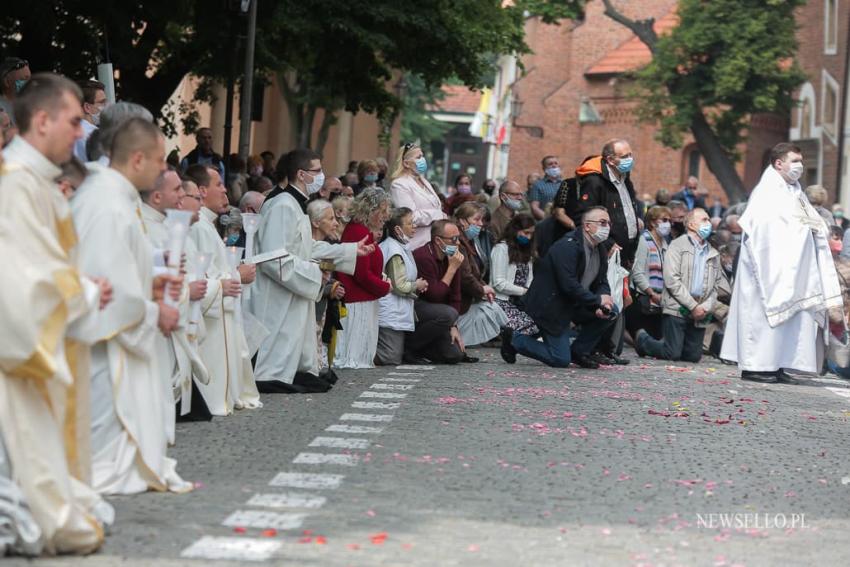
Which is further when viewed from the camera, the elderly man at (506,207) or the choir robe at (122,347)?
the elderly man at (506,207)

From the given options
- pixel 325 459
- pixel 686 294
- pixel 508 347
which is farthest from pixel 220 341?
pixel 686 294

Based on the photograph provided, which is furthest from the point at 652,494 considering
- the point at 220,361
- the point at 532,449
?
the point at 220,361

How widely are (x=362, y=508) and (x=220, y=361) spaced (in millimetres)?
4181

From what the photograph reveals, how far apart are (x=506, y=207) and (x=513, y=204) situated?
25cm

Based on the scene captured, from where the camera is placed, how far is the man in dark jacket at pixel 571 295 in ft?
57.1

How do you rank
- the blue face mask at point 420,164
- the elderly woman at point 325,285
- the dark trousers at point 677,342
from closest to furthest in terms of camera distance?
the elderly woman at point 325,285 < the blue face mask at point 420,164 < the dark trousers at point 677,342

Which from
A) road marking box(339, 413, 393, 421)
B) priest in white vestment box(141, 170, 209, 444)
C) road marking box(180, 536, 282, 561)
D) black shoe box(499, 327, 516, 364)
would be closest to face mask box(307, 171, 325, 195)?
road marking box(339, 413, 393, 421)

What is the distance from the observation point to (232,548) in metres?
7.06

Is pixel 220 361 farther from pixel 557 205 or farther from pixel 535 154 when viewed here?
pixel 535 154

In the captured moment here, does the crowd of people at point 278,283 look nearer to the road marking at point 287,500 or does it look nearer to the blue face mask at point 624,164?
the blue face mask at point 624,164

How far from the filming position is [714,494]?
938cm

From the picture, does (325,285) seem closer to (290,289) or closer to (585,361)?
(290,289)

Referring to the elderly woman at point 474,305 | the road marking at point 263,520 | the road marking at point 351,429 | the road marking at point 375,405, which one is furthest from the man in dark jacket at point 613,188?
the road marking at point 263,520

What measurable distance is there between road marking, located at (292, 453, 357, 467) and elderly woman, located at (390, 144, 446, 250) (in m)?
8.35
